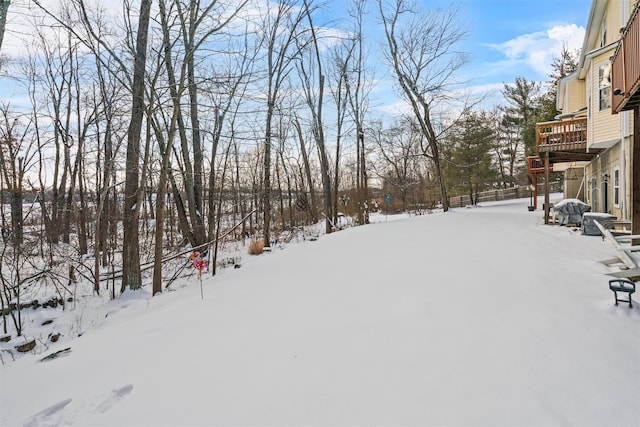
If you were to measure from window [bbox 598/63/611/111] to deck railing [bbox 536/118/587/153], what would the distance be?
3.07ft

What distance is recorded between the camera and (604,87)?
29.0 feet

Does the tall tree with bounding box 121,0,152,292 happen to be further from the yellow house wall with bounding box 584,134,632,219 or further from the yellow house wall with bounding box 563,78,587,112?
the yellow house wall with bounding box 563,78,587,112

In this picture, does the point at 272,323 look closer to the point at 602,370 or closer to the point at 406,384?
the point at 406,384

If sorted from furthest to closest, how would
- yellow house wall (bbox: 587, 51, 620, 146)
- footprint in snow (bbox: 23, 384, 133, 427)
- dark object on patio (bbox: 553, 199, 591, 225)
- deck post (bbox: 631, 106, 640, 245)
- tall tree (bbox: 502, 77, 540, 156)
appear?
tall tree (bbox: 502, 77, 540, 156) → dark object on patio (bbox: 553, 199, 591, 225) → yellow house wall (bbox: 587, 51, 620, 146) → deck post (bbox: 631, 106, 640, 245) → footprint in snow (bbox: 23, 384, 133, 427)

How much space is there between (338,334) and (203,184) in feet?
31.8

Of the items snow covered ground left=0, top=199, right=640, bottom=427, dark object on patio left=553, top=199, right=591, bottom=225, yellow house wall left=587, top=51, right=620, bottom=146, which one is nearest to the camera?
snow covered ground left=0, top=199, right=640, bottom=427

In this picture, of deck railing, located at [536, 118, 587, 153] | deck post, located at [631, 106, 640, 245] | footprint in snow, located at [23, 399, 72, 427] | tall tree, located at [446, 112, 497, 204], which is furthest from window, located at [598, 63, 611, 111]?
footprint in snow, located at [23, 399, 72, 427]

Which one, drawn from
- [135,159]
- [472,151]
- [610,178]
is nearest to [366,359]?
[135,159]

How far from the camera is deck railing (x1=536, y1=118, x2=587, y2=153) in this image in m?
9.71

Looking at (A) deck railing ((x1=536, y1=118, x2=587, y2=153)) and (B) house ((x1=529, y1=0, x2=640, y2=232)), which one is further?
(A) deck railing ((x1=536, y1=118, x2=587, y2=153))

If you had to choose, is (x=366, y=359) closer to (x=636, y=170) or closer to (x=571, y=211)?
(x=636, y=170)

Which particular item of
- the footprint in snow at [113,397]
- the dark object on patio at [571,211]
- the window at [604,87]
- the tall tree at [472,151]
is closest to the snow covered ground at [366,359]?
the footprint in snow at [113,397]

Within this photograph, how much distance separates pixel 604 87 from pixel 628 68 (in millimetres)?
5163

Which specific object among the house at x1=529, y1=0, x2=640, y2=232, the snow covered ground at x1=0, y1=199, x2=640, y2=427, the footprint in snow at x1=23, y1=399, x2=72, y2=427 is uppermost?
the house at x1=529, y1=0, x2=640, y2=232
